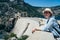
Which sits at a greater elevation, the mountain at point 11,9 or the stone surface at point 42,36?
the stone surface at point 42,36

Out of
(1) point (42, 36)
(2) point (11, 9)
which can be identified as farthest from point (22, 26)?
(1) point (42, 36)

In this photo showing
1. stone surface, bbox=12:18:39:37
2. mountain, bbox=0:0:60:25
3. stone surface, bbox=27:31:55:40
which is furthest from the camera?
mountain, bbox=0:0:60:25

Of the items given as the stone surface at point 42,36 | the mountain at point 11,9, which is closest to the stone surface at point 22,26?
the mountain at point 11,9

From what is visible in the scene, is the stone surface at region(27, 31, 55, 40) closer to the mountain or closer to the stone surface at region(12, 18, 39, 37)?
the stone surface at region(12, 18, 39, 37)

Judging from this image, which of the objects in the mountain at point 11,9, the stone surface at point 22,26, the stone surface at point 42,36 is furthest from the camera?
the mountain at point 11,9

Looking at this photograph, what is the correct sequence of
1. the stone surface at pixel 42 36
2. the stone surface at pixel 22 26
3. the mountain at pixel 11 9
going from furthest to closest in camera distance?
the mountain at pixel 11 9 → the stone surface at pixel 22 26 → the stone surface at pixel 42 36

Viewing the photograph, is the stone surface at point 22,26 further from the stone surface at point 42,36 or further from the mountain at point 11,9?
the stone surface at point 42,36

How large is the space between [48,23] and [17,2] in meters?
10.1

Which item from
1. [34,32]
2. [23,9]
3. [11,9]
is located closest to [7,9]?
[11,9]

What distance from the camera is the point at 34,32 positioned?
2.98m

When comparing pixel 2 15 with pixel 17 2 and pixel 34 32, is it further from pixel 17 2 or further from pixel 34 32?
pixel 34 32

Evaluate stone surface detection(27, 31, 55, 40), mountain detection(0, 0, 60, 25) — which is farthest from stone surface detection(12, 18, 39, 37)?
stone surface detection(27, 31, 55, 40)

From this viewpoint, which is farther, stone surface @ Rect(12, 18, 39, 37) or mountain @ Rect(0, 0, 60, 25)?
mountain @ Rect(0, 0, 60, 25)

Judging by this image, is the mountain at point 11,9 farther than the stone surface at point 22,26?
Yes
